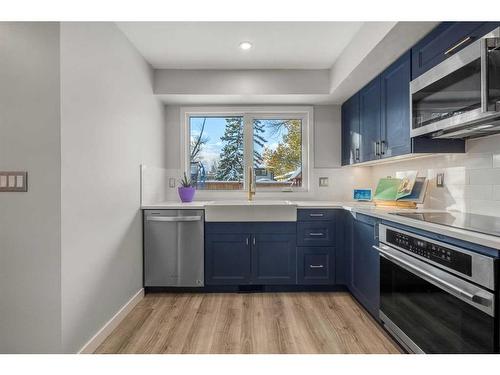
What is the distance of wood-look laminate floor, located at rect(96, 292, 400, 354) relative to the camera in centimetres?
190

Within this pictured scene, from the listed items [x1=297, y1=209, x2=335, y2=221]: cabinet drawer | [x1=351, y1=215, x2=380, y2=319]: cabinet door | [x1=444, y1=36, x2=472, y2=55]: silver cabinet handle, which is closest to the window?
[x1=297, y1=209, x2=335, y2=221]: cabinet drawer

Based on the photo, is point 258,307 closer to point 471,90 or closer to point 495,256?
point 495,256

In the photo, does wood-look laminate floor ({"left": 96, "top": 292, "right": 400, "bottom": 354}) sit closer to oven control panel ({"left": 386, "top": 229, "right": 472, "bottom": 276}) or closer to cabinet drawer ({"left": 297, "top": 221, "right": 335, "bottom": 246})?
cabinet drawer ({"left": 297, "top": 221, "right": 335, "bottom": 246})

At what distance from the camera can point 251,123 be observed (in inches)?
140

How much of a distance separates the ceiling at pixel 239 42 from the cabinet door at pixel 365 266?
1.58 metres

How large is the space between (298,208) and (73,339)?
2052 millimetres

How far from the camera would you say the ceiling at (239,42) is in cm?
227

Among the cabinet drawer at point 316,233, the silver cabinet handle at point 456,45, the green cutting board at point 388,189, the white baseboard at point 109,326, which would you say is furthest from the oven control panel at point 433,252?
the white baseboard at point 109,326

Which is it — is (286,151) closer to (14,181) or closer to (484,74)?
(484,74)

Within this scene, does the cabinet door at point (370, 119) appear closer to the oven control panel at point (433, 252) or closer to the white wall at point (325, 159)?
the white wall at point (325, 159)

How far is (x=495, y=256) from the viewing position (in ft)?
3.69

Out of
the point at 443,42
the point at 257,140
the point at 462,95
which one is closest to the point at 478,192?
the point at 462,95

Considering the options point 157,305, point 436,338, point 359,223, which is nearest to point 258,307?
point 157,305

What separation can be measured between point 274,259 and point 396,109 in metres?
1.72
